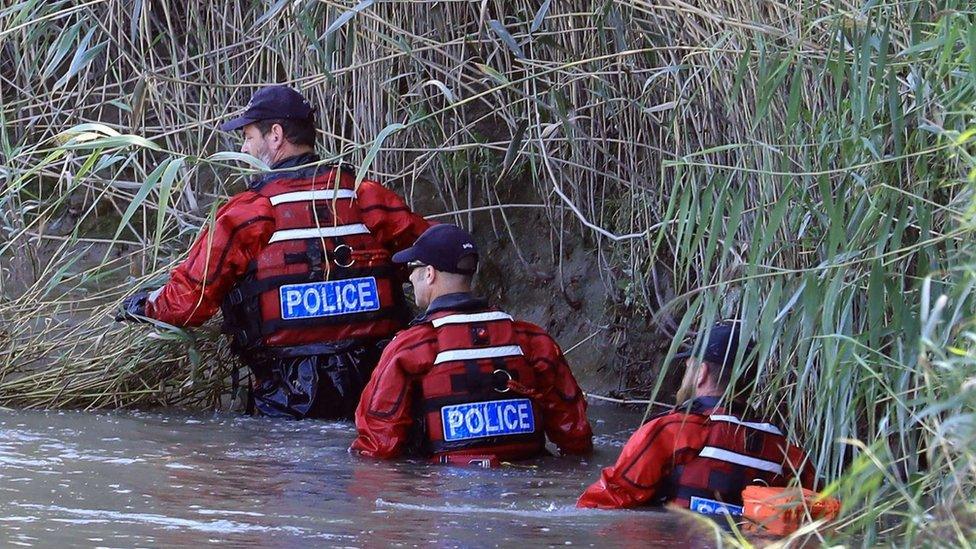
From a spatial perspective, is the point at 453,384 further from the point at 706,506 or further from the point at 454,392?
the point at 706,506

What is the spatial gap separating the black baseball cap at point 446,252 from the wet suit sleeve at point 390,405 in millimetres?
313

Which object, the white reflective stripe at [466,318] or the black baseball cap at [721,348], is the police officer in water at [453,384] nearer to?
the white reflective stripe at [466,318]

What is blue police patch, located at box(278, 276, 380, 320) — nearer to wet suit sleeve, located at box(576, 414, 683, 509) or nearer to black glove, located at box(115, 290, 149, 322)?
black glove, located at box(115, 290, 149, 322)

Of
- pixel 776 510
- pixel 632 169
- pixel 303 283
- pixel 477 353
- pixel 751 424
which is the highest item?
pixel 632 169

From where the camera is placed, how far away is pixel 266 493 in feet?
15.9

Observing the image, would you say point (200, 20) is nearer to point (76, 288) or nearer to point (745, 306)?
point (76, 288)

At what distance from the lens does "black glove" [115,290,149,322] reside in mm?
6227

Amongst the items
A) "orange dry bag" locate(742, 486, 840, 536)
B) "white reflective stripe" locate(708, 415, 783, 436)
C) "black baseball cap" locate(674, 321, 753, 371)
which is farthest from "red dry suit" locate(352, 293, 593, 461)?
"orange dry bag" locate(742, 486, 840, 536)

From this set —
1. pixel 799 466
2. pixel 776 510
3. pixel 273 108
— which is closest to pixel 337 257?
pixel 273 108

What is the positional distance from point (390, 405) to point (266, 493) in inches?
31.7

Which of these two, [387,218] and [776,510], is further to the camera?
[387,218]

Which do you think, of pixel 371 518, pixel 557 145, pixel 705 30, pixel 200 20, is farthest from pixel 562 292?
pixel 371 518

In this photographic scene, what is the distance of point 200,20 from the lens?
25.2 feet

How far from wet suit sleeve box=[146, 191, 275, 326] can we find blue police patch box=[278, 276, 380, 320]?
21cm
